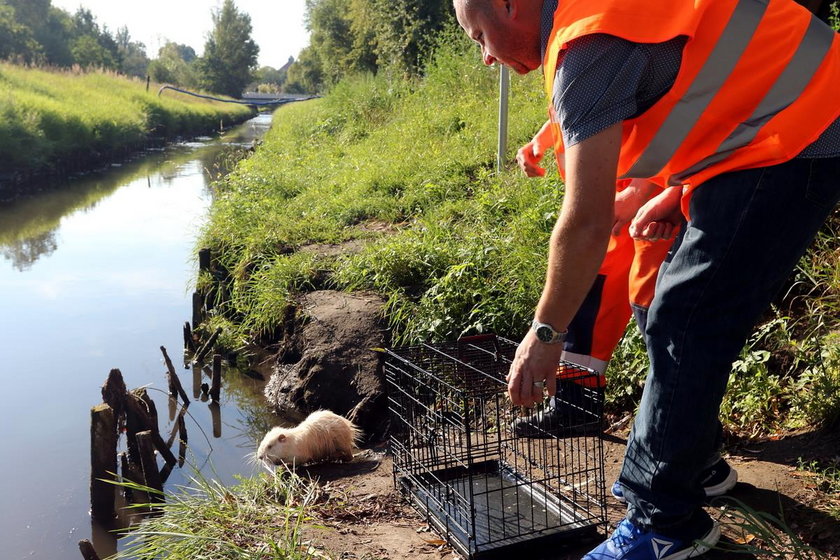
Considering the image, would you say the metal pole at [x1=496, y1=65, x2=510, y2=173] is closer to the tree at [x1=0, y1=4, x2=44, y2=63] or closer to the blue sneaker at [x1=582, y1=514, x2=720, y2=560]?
the blue sneaker at [x1=582, y1=514, x2=720, y2=560]

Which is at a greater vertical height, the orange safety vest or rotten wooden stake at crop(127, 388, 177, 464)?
the orange safety vest

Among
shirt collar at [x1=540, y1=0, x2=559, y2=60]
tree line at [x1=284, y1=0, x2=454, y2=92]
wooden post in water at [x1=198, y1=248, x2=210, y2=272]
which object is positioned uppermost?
tree line at [x1=284, y1=0, x2=454, y2=92]

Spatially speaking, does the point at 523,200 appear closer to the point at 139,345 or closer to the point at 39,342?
the point at 139,345

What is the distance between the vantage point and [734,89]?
1998mm

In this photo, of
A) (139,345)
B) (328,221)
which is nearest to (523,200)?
(328,221)

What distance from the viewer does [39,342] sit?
778 centimetres

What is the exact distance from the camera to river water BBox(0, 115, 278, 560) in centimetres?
497

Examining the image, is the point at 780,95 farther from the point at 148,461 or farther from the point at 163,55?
the point at 163,55

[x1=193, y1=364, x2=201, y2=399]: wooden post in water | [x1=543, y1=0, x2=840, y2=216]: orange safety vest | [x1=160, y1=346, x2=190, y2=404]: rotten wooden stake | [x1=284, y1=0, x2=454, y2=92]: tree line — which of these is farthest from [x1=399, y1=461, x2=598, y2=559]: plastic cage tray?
[x1=284, y1=0, x2=454, y2=92]: tree line

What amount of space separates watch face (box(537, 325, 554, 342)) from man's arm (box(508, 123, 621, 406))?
0.01m

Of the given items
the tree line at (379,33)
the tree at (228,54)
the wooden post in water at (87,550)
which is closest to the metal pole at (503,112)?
the wooden post in water at (87,550)

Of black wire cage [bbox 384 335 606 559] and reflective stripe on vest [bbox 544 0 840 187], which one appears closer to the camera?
reflective stripe on vest [bbox 544 0 840 187]

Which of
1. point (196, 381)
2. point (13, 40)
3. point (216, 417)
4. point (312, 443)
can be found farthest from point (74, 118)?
point (13, 40)

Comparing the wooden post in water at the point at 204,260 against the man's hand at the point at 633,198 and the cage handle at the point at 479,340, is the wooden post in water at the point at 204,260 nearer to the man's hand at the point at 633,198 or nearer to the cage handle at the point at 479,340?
the cage handle at the point at 479,340
